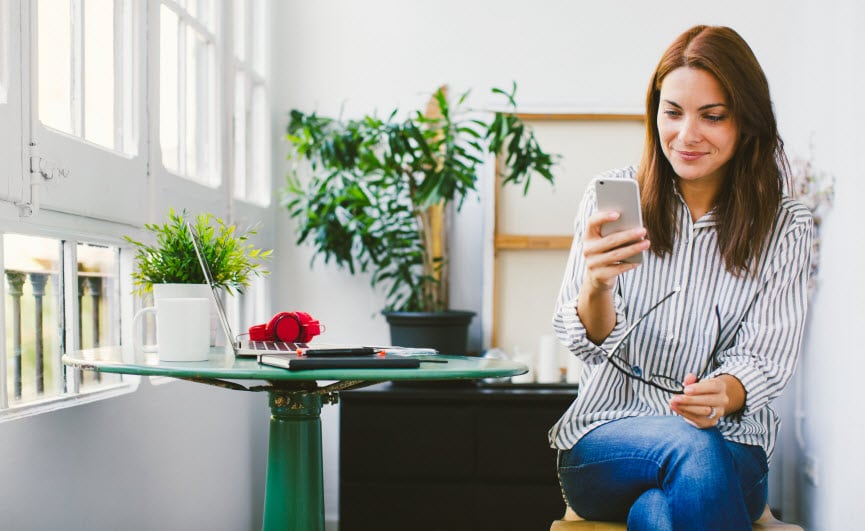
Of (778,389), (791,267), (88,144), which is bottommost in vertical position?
(778,389)

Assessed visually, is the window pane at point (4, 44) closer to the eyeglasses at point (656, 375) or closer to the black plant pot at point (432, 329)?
the eyeglasses at point (656, 375)

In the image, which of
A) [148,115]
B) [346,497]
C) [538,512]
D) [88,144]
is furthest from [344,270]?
[88,144]

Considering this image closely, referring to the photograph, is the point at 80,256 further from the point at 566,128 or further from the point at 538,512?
the point at 566,128

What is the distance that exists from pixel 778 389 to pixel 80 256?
52.1 inches

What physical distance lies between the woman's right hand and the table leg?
20.5 inches

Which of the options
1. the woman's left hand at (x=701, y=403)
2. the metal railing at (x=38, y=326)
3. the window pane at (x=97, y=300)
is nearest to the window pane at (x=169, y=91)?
the window pane at (x=97, y=300)

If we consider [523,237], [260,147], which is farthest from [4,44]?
[523,237]

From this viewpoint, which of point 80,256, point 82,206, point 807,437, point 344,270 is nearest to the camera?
point 82,206

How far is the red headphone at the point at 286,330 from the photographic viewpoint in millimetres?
1685

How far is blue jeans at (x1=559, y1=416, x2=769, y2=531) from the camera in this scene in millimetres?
1156

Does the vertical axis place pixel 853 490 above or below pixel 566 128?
below

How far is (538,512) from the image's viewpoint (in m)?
2.65

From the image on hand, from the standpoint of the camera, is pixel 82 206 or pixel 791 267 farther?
pixel 82 206

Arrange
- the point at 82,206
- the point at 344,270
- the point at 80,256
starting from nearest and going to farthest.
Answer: the point at 82,206
the point at 80,256
the point at 344,270
